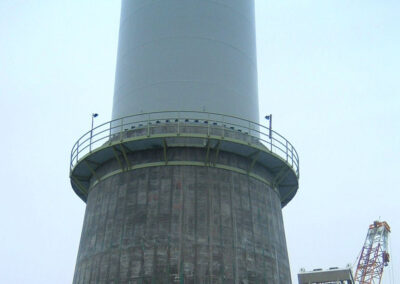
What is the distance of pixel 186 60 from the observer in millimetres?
31188

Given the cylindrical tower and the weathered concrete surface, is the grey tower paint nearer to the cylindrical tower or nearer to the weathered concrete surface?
the cylindrical tower

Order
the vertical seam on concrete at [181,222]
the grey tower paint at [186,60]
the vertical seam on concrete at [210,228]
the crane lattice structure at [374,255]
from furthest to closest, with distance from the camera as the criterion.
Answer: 1. the crane lattice structure at [374,255]
2. the grey tower paint at [186,60]
3. the vertical seam on concrete at [210,228]
4. the vertical seam on concrete at [181,222]

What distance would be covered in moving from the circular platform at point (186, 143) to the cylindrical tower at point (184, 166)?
0.06m

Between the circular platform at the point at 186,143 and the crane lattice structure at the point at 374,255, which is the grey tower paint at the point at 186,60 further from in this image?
the crane lattice structure at the point at 374,255

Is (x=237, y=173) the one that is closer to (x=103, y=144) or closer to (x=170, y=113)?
(x=170, y=113)

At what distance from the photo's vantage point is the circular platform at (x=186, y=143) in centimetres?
2853

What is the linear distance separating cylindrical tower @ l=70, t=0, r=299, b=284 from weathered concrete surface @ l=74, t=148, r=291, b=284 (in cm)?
6

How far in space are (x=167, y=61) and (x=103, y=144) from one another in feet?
20.6

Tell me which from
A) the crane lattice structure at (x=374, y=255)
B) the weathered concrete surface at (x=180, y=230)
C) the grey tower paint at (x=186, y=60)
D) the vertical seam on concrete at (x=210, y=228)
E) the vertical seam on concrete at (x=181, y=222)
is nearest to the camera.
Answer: the vertical seam on concrete at (x=181, y=222)

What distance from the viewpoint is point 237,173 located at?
29266 millimetres

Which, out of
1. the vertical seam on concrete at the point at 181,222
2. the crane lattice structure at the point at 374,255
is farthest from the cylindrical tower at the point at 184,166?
the crane lattice structure at the point at 374,255

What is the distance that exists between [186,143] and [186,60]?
18.2 ft

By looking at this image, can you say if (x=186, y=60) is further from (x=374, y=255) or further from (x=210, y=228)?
(x=374, y=255)

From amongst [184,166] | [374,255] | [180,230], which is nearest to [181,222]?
[180,230]
